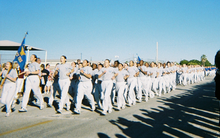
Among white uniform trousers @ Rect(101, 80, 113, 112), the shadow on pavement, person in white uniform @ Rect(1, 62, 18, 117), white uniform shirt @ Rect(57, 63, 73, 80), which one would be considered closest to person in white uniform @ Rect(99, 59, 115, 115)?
white uniform trousers @ Rect(101, 80, 113, 112)

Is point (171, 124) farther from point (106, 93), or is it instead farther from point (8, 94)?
point (8, 94)

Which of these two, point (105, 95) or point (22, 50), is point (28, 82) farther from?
point (105, 95)

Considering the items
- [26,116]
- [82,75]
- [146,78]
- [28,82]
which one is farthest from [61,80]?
[146,78]

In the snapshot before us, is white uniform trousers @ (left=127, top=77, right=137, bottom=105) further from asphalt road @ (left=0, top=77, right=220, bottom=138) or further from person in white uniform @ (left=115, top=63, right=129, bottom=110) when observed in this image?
asphalt road @ (left=0, top=77, right=220, bottom=138)

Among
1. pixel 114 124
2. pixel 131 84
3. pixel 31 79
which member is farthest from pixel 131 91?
pixel 31 79

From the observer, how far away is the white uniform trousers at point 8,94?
658 centimetres

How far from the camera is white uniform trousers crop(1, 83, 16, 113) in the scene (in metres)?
6.58

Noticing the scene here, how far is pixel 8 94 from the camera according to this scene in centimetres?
662

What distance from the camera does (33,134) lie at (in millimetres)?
4594

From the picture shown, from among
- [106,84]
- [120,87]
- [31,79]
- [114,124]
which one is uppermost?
[31,79]

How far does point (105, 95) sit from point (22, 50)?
4.82 m

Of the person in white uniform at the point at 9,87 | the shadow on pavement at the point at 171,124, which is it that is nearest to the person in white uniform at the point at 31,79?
the person in white uniform at the point at 9,87

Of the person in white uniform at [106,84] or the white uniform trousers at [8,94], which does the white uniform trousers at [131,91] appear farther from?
the white uniform trousers at [8,94]

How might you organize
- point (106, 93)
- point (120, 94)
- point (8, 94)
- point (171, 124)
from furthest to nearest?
1. point (120, 94)
2. point (106, 93)
3. point (8, 94)
4. point (171, 124)
